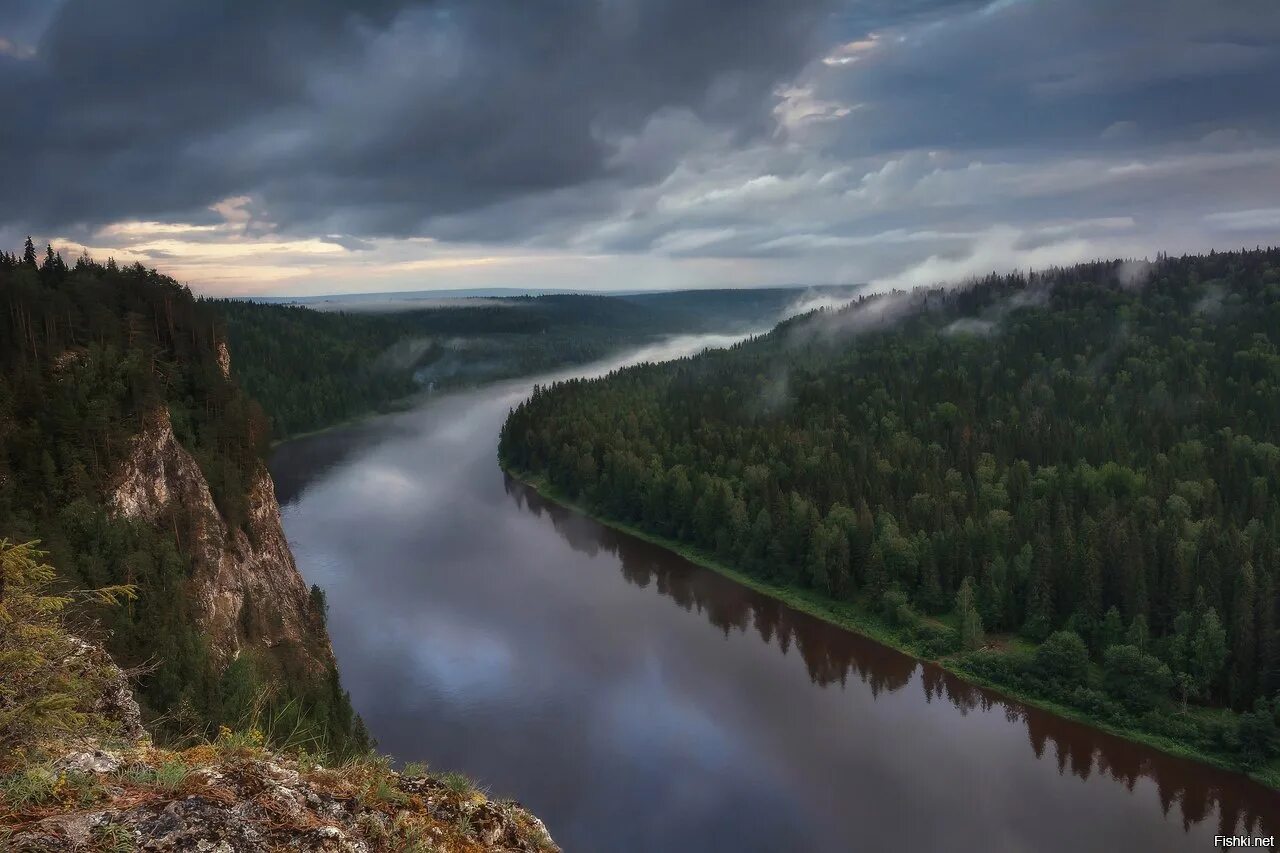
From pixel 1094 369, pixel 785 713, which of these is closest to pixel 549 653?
pixel 785 713

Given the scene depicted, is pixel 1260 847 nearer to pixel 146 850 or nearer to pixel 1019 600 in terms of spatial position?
pixel 1019 600

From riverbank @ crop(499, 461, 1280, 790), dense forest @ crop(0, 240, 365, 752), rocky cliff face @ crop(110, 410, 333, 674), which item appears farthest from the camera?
riverbank @ crop(499, 461, 1280, 790)

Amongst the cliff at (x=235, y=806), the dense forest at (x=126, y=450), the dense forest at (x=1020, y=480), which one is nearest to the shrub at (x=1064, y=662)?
the dense forest at (x=1020, y=480)

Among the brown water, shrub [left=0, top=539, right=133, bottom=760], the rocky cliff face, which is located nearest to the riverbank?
the brown water

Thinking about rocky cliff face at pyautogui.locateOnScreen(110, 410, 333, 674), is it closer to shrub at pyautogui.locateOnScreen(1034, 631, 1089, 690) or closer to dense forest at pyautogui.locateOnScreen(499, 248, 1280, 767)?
dense forest at pyautogui.locateOnScreen(499, 248, 1280, 767)

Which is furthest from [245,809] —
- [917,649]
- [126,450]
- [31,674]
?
[917,649]

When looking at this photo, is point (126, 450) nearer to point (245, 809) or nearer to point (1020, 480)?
point (245, 809)

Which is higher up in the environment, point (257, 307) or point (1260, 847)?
point (257, 307)
